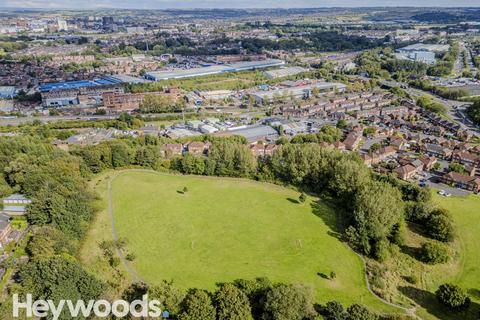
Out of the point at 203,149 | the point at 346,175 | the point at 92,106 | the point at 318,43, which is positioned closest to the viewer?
the point at 346,175

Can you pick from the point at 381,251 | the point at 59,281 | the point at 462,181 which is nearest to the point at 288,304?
the point at 381,251

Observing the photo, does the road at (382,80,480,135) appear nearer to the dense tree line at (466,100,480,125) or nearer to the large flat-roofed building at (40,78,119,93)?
the dense tree line at (466,100,480,125)

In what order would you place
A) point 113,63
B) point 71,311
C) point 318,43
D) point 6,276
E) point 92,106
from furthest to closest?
point 318,43 < point 113,63 < point 92,106 < point 6,276 < point 71,311

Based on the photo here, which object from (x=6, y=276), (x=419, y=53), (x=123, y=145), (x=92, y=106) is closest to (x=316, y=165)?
(x=123, y=145)

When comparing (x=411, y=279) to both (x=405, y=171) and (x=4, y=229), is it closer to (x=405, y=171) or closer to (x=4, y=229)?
(x=405, y=171)

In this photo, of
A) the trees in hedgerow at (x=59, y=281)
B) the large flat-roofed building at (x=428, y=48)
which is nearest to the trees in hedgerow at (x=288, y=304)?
the trees in hedgerow at (x=59, y=281)

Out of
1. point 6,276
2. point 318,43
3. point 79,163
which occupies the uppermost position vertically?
point 318,43

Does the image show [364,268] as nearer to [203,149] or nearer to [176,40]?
[203,149]
